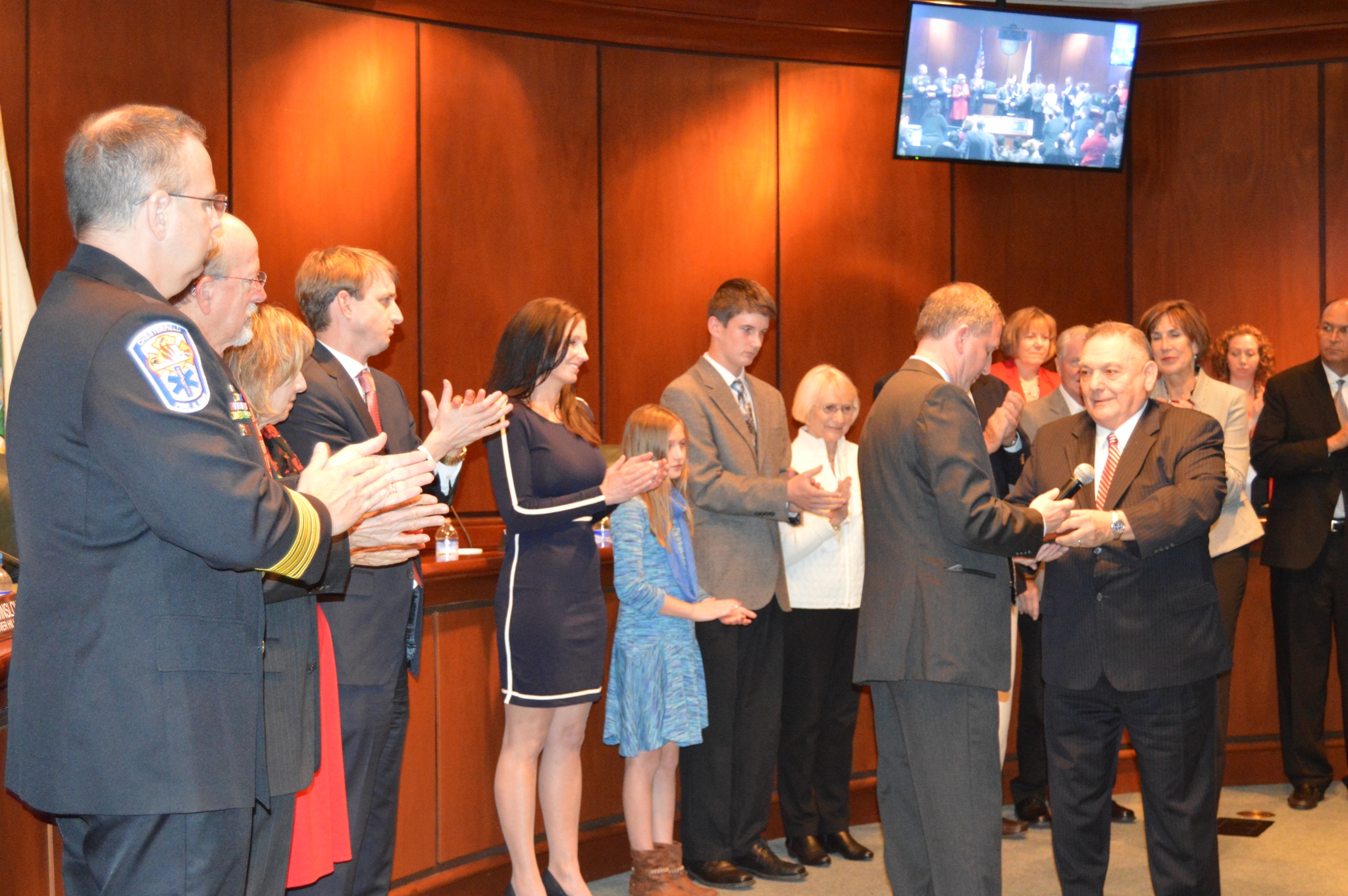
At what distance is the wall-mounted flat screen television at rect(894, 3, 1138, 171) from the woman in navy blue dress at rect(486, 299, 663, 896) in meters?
3.35

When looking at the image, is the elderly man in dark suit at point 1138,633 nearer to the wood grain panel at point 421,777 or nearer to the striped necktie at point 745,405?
the striped necktie at point 745,405

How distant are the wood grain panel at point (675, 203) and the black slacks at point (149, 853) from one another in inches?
174

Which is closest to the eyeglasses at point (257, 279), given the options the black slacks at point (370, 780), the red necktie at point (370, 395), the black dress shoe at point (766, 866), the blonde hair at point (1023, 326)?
the red necktie at point (370, 395)

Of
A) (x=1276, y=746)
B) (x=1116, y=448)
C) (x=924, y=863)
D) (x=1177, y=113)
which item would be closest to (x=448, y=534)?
(x=924, y=863)

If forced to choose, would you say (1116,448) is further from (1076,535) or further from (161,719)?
(161,719)

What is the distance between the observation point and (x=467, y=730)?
3.64 m

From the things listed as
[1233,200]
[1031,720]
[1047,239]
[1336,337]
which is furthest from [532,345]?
[1233,200]

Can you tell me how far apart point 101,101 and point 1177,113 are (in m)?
5.54

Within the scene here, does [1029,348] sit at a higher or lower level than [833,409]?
higher

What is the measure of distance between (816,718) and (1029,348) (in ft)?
6.21

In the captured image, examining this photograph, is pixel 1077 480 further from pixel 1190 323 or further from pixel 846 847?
pixel 846 847

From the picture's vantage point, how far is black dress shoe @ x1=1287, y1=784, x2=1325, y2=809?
4.84m

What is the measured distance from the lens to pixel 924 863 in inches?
124

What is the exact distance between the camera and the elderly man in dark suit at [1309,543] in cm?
484
